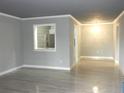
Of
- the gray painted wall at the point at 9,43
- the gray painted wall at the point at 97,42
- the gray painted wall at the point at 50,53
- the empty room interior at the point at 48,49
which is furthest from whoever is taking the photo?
the gray painted wall at the point at 97,42

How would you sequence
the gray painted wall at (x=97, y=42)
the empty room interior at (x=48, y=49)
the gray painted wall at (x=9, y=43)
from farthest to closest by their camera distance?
the gray painted wall at (x=97, y=42)
the gray painted wall at (x=9, y=43)
the empty room interior at (x=48, y=49)

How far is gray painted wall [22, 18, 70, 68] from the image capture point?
5.43 metres

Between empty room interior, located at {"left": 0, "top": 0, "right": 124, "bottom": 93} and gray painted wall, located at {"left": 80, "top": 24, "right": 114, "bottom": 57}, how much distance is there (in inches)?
95.5

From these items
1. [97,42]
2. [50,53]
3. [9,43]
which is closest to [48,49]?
[50,53]

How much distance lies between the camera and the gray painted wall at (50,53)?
543 cm

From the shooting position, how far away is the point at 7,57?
519 cm

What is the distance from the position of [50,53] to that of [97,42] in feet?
13.7

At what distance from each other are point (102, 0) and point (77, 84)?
247 centimetres

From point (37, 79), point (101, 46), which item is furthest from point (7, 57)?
point (101, 46)

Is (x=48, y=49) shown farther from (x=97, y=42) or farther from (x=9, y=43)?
(x=97, y=42)

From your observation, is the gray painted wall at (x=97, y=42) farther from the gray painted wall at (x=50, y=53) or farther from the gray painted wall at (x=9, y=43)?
the gray painted wall at (x=9, y=43)

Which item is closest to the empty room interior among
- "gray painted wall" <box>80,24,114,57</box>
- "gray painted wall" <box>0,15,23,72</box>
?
"gray painted wall" <box>0,15,23,72</box>

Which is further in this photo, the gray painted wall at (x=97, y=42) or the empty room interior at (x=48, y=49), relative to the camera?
the gray painted wall at (x=97, y=42)

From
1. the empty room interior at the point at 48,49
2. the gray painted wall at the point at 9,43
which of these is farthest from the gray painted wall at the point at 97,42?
the gray painted wall at the point at 9,43
